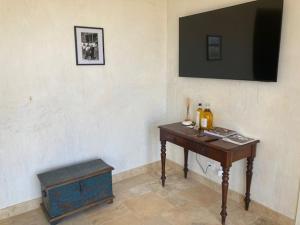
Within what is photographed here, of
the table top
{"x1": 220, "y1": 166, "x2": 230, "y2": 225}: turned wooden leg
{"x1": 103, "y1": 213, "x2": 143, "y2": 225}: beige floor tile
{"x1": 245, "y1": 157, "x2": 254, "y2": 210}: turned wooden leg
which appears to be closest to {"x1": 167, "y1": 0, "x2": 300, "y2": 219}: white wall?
{"x1": 245, "y1": 157, "x2": 254, "y2": 210}: turned wooden leg

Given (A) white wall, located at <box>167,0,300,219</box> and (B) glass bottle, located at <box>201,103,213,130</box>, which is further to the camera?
(B) glass bottle, located at <box>201,103,213,130</box>

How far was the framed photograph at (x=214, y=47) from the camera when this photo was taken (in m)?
2.38

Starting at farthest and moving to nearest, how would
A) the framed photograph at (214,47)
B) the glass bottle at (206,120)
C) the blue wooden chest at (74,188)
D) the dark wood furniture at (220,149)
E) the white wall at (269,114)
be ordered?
the glass bottle at (206,120)
the framed photograph at (214,47)
the blue wooden chest at (74,188)
the dark wood furniture at (220,149)
the white wall at (269,114)

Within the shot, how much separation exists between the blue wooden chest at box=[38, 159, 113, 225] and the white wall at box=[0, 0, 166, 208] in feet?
0.74

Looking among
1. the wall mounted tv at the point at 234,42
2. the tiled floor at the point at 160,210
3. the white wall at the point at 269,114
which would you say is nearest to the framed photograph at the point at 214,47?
the wall mounted tv at the point at 234,42

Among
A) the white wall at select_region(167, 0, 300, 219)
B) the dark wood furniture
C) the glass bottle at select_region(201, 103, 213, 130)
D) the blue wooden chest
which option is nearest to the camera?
the white wall at select_region(167, 0, 300, 219)

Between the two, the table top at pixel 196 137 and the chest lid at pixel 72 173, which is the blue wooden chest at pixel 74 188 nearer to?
the chest lid at pixel 72 173

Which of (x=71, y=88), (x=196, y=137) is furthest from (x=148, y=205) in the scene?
(x=71, y=88)

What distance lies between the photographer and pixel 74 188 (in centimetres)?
227

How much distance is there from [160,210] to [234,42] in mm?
1694

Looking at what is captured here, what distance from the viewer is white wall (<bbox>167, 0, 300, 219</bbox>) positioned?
76.2 inches

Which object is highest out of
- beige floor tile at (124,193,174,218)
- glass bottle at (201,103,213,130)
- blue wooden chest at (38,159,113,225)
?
glass bottle at (201,103,213,130)

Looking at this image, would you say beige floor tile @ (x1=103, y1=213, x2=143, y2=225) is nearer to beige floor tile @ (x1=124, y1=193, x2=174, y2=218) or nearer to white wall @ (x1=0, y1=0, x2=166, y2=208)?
beige floor tile @ (x1=124, y1=193, x2=174, y2=218)

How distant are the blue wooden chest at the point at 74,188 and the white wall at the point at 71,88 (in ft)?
0.74
